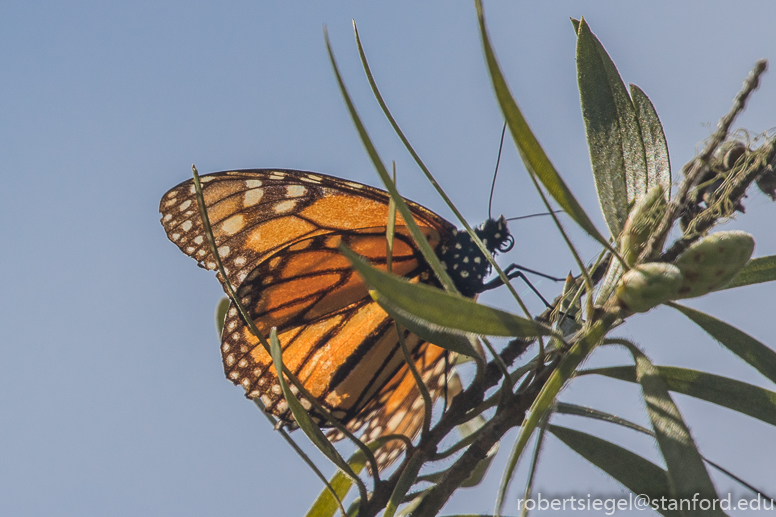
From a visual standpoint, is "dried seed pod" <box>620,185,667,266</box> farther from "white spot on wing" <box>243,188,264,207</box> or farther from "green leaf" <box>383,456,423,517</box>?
"white spot on wing" <box>243,188,264,207</box>

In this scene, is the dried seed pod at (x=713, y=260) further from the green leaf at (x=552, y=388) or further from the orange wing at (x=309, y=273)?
the orange wing at (x=309, y=273)

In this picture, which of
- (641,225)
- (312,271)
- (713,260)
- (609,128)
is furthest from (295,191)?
(713,260)

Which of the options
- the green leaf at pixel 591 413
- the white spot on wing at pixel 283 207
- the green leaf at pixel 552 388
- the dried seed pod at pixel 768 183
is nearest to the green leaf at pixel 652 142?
the dried seed pod at pixel 768 183

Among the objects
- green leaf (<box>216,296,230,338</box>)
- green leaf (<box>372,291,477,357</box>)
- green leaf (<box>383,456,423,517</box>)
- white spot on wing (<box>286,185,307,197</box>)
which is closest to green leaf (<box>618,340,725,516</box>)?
green leaf (<box>372,291,477,357</box>)

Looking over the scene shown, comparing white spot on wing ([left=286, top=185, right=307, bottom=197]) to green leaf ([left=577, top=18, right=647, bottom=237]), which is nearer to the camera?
green leaf ([left=577, top=18, right=647, bottom=237])

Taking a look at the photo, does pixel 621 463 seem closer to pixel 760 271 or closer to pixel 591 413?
pixel 591 413

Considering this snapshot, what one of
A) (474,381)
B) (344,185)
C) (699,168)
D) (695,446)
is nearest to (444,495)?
(474,381)
